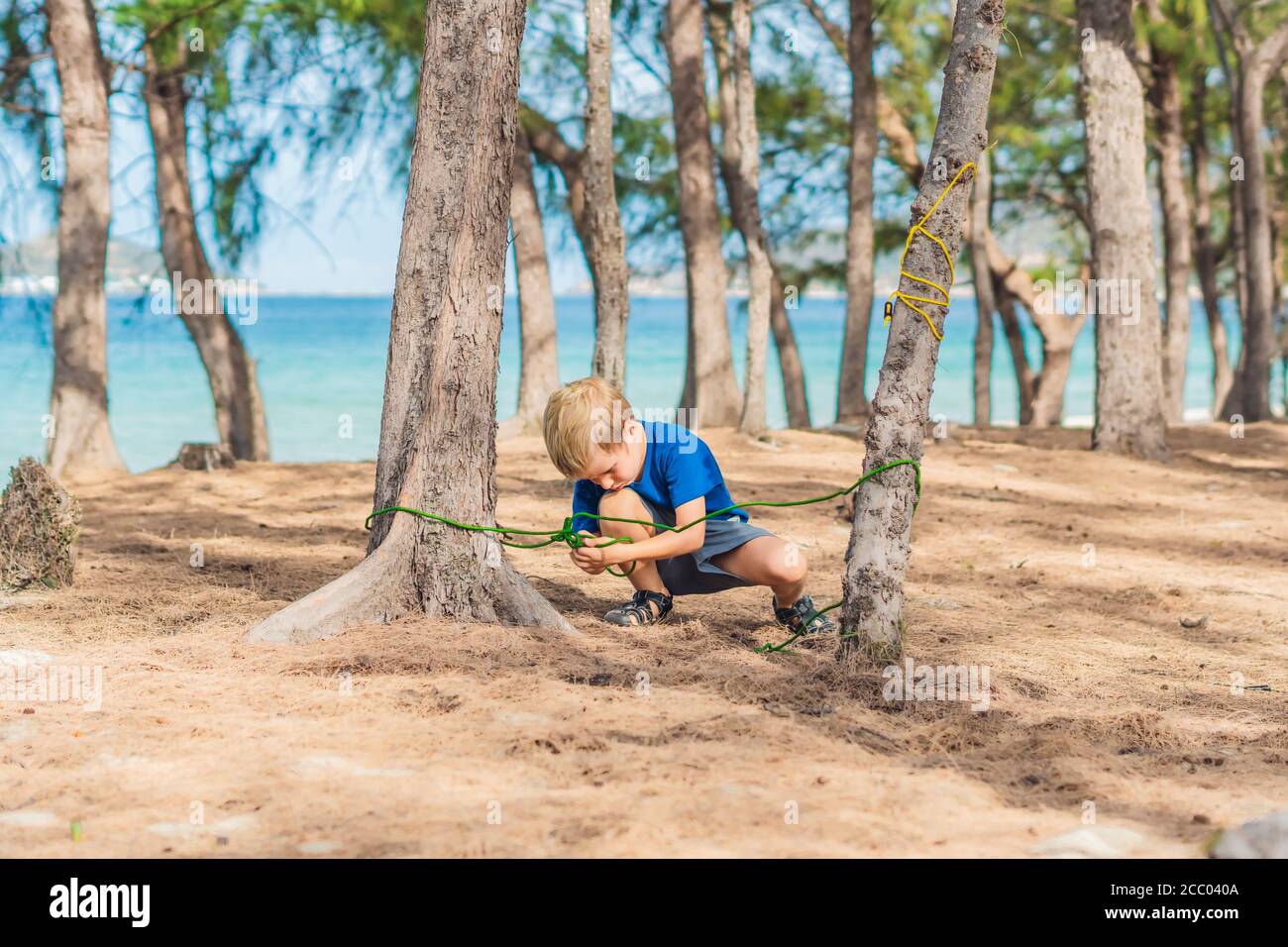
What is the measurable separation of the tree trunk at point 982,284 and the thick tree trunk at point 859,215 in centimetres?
142

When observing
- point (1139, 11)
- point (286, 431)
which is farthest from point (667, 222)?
point (286, 431)

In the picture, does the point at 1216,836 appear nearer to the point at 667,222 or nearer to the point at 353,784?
the point at 353,784

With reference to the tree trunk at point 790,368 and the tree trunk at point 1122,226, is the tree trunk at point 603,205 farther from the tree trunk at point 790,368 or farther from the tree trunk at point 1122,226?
the tree trunk at point 790,368

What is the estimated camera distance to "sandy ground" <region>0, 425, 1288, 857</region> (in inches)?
102

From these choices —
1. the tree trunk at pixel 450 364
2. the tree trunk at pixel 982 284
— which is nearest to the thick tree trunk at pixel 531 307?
the tree trunk at pixel 982 284

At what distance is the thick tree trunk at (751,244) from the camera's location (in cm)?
1122

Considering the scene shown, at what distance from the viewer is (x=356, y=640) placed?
393 cm

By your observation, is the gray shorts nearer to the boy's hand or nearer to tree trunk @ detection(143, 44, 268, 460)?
the boy's hand

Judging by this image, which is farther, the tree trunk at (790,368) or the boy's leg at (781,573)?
the tree trunk at (790,368)

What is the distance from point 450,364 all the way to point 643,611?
1197 mm

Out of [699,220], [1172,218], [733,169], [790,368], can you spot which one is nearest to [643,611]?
[699,220]

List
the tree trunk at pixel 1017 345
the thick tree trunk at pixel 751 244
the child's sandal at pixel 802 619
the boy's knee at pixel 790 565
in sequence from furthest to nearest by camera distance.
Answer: the tree trunk at pixel 1017 345, the thick tree trunk at pixel 751 244, the child's sandal at pixel 802 619, the boy's knee at pixel 790 565

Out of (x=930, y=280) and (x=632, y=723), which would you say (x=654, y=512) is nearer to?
(x=632, y=723)

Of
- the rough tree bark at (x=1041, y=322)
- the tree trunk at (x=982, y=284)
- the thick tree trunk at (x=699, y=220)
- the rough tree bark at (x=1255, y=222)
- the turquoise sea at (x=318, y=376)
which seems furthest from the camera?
the turquoise sea at (x=318, y=376)
